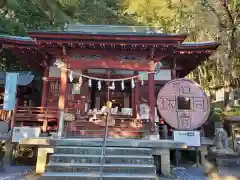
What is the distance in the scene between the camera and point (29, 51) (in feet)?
34.0

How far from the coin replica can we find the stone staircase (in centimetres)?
324

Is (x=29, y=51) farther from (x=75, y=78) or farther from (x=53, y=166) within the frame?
(x=53, y=166)

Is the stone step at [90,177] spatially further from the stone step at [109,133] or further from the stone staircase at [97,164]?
the stone step at [109,133]

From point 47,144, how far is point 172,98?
5448 millimetres

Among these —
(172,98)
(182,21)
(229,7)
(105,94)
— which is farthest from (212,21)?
(105,94)

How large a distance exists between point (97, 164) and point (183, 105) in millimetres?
5370

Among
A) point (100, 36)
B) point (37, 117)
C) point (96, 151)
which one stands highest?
point (100, 36)

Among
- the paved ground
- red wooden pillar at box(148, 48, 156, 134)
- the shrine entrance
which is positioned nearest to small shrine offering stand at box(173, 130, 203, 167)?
the paved ground

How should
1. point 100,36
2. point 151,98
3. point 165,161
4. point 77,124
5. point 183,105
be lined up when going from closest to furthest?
point 165,161, point 100,36, point 151,98, point 77,124, point 183,105

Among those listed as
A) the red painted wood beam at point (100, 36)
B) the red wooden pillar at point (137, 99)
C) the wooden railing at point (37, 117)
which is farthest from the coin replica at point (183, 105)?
the wooden railing at point (37, 117)

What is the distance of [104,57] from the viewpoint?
30.5 feet

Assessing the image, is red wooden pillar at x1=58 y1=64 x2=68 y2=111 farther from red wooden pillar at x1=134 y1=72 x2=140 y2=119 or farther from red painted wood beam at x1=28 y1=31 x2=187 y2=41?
red wooden pillar at x1=134 y1=72 x2=140 y2=119

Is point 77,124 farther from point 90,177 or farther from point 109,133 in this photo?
point 90,177

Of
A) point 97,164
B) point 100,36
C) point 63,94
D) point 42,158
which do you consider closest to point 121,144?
point 97,164
